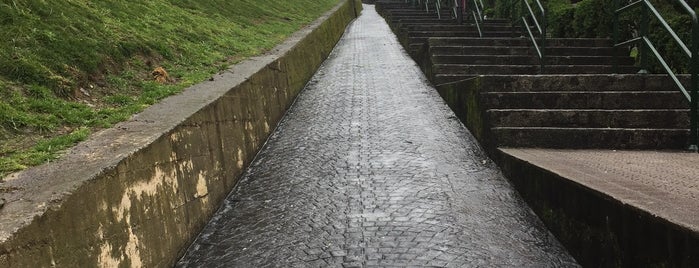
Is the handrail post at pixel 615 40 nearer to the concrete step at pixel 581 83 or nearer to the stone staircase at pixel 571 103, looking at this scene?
the stone staircase at pixel 571 103

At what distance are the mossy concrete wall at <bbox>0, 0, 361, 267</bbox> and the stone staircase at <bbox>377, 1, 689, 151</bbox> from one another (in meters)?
3.08

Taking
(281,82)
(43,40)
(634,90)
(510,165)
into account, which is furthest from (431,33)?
(43,40)

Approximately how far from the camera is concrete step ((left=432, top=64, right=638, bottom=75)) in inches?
368

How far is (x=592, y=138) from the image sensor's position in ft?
20.6

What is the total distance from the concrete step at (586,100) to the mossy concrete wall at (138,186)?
323 cm

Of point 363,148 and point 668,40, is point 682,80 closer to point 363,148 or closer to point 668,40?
point 668,40

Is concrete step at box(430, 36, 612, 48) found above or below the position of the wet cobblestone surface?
above

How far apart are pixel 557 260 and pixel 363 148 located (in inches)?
127

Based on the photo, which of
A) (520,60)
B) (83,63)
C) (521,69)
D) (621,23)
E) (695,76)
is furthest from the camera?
(520,60)

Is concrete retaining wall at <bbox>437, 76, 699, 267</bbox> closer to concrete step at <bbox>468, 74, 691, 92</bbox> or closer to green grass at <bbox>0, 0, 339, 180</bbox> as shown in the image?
concrete step at <bbox>468, 74, 691, 92</bbox>

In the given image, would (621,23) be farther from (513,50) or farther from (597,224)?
(597,224)

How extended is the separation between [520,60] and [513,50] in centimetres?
49

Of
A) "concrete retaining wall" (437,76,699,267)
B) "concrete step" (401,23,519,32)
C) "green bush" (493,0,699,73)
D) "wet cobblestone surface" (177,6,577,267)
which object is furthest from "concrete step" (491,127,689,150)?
"concrete step" (401,23,519,32)

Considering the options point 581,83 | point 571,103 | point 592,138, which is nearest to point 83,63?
point 592,138
